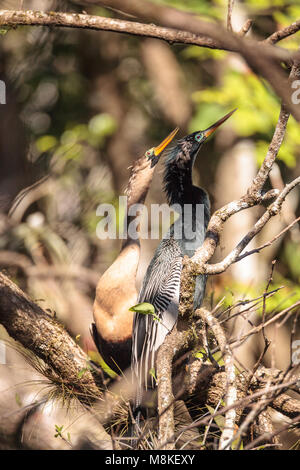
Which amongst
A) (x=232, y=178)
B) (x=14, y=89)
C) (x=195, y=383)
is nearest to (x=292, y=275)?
(x=232, y=178)

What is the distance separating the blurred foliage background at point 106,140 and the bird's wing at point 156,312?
25cm

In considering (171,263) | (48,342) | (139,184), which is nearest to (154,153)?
(139,184)

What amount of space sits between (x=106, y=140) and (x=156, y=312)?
5.77 feet

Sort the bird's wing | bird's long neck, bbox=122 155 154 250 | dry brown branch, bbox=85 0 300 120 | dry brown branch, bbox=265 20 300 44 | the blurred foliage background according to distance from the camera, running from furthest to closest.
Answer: the blurred foliage background
bird's long neck, bbox=122 155 154 250
the bird's wing
dry brown branch, bbox=265 20 300 44
dry brown branch, bbox=85 0 300 120

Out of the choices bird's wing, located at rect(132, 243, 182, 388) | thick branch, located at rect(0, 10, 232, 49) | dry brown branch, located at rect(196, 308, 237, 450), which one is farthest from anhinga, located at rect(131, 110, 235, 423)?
thick branch, located at rect(0, 10, 232, 49)

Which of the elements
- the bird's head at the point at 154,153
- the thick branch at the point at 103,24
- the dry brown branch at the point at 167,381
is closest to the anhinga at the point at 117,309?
the dry brown branch at the point at 167,381

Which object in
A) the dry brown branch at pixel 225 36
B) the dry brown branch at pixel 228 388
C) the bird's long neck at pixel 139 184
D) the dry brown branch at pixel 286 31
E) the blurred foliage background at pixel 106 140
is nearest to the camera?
the dry brown branch at pixel 225 36

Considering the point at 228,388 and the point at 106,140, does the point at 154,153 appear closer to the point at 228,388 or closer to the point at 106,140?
the point at 228,388

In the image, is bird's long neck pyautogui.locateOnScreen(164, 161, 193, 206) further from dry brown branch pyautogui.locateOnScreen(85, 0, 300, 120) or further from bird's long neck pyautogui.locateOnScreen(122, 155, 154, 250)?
dry brown branch pyautogui.locateOnScreen(85, 0, 300, 120)

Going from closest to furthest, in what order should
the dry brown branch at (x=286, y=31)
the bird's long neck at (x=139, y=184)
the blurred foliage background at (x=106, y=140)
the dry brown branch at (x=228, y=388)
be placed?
the dry brown branch at (x=228, y=388) → the dry brown branch at (x=286, y=31) → the bird's long neck at (x=139, y=184) → the blurred foliage background at (x=106, y=140)

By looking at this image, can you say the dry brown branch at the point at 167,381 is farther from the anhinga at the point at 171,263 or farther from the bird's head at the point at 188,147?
the bird's head at the point at 188,147

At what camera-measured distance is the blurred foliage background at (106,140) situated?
2.35 meters

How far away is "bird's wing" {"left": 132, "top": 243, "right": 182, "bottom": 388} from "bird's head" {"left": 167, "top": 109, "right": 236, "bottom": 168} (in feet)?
1.08

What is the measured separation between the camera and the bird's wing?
1520mm
